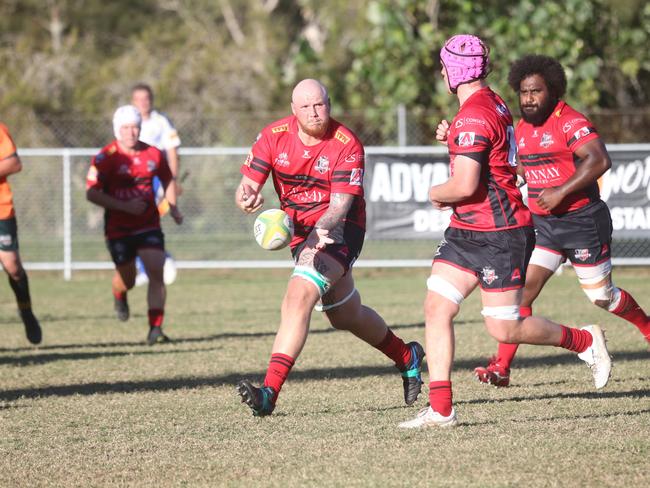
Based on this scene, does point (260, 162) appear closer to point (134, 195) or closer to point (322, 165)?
point (322, 165)

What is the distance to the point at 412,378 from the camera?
22.3 feet

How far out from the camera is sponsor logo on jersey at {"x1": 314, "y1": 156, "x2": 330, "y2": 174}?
638cm

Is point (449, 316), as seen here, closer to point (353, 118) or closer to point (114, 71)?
point (353, 118)

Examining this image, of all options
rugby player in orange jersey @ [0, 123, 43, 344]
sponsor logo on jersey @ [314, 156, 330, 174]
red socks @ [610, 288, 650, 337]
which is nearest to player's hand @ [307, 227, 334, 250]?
sponsor logo on jersey @ [314, 156, 330, 174]

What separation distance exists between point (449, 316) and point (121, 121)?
16.9ft

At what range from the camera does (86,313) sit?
13.1 meters

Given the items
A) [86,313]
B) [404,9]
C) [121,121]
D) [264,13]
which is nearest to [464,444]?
[121,121]

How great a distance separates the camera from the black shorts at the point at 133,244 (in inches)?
404

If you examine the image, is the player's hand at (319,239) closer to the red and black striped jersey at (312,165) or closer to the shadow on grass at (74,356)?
the red and black striped jersey at (312,165)

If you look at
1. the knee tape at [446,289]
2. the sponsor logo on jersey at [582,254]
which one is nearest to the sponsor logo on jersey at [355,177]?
Result: the knee tape at [446,289]

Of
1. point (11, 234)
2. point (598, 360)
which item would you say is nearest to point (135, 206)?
point (11, 234)

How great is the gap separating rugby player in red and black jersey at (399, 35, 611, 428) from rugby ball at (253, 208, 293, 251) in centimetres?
84

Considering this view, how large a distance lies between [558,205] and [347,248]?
5.49 ft

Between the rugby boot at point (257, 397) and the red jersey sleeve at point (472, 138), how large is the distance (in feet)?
5.28
